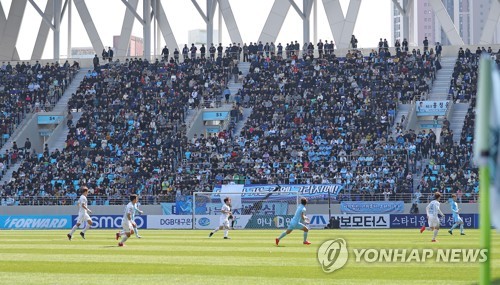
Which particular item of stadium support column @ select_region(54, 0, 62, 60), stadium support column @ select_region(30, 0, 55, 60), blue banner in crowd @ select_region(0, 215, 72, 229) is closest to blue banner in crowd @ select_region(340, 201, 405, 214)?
blue banner in crowd @ select_region(0, 215, 72, 229)

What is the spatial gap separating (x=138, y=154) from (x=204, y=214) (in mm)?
11226

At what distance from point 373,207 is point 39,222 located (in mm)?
18683

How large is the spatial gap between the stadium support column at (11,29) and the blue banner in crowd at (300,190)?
3366 cm

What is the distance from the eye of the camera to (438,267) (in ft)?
60.3

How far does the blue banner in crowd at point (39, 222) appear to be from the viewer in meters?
52.0

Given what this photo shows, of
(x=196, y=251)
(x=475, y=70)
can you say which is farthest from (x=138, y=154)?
(x=196, y=251)

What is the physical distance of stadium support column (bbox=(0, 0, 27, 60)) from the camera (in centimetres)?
7756

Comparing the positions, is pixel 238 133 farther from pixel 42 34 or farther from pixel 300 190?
Answer: pixel 42 34

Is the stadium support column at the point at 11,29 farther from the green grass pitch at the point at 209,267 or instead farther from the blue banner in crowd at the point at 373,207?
the green grass pitch at the point at 209,267

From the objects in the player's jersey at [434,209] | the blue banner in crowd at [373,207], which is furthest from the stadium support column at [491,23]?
the player's jersey at [434,209]

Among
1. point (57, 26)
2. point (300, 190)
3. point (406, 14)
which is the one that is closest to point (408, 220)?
point (300, 190)

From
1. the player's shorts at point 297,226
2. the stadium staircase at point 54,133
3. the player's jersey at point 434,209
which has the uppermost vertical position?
the stadium staircase at point 54,133

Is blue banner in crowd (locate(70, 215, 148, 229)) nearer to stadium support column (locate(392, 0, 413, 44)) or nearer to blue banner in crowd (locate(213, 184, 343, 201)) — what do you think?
blue banner in crowd (locate(213, 184, 343, 201))

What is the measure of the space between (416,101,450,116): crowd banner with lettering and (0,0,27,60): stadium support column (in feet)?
119
